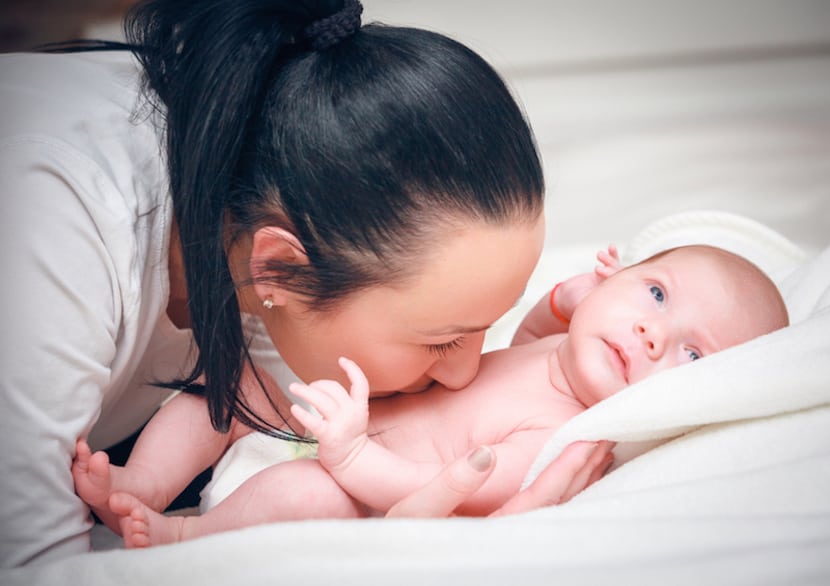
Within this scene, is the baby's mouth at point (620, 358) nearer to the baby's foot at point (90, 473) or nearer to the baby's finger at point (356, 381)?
the baby's finger at point (356, 381)

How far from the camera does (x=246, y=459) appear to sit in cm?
109

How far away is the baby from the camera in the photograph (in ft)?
2.93

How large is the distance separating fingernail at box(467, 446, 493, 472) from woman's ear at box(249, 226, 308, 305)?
0.27 m

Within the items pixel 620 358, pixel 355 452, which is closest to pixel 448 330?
pixel 355 452

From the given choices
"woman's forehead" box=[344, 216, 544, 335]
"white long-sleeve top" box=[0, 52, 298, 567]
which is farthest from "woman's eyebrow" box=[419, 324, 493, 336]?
"white long-sleeve top" box=[0, 52, 298, 567]

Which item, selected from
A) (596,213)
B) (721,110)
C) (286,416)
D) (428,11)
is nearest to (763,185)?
(721,110)

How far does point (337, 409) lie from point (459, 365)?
215 mm

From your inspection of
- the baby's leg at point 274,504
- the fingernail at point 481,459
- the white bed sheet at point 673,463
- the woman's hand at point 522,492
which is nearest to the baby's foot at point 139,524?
the baby's leg at point 274,504

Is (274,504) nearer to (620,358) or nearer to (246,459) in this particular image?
(246,459)

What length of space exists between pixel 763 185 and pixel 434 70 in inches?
41.6

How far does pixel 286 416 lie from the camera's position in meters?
1.17

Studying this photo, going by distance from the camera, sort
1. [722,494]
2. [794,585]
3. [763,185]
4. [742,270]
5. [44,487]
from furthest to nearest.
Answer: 1. [763,185]
2. [742,270]
3. [44,487]
4. [722,494]
5. [794,585]

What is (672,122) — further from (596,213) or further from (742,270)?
(742,270)

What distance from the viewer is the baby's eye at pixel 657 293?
108 cm
